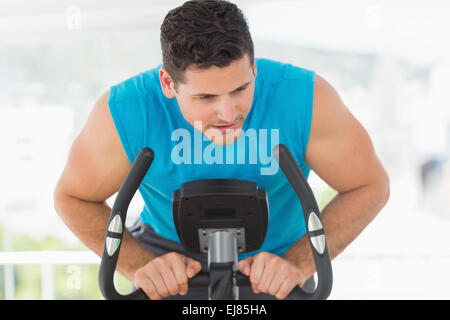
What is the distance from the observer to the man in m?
1.04

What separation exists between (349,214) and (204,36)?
64 cm

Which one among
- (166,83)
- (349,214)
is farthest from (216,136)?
(349,214)

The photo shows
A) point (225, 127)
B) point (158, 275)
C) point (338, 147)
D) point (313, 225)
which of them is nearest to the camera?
point (313, 225)

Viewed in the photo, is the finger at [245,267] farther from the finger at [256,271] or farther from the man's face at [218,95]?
the man's face at [218,95]

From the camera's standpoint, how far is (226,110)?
1.02 meters

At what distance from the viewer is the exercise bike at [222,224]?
851mm

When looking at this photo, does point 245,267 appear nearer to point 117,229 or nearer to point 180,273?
point 180,273

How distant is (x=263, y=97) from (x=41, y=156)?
93.2 inches

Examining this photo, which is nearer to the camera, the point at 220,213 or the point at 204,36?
the point at 220,213

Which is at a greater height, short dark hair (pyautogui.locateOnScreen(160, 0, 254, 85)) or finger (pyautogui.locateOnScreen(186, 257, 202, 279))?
short dark hair (pyautogui.locateOnScreen(160, 0, 254, 85))

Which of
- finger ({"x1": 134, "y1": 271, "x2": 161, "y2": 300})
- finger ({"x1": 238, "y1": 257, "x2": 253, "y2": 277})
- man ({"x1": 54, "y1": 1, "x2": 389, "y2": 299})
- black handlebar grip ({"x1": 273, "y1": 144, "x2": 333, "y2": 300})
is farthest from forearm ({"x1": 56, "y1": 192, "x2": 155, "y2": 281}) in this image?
black handlebar grip ({"x1": 273, "y1": 144, "x2": 333, "y2": 300})

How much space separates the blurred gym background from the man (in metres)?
0.79

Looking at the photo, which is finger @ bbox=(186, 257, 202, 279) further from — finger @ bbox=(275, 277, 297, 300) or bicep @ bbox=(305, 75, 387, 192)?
bicep @ bbox=(305, 75, 387, 192)

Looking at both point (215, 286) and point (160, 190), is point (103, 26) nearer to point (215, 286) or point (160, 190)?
point (160, 190)
